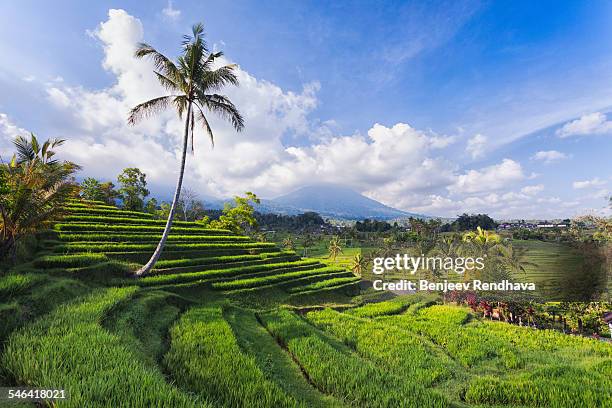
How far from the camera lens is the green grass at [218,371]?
13.9 ft

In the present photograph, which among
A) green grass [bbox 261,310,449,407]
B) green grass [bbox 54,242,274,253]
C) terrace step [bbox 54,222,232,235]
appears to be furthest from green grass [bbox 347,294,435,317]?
terrace step [bbox 54,222,232,235]

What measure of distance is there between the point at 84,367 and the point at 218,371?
206 centimetres

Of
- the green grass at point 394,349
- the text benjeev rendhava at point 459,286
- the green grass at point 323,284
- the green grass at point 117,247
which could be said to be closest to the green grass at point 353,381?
the green grass at point 394,349

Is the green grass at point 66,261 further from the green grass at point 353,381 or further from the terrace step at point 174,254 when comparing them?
the green grass at point 353,381

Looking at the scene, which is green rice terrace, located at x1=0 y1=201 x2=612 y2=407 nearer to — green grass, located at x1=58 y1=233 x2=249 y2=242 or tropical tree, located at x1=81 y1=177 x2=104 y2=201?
green grass, located at x1=58 y1=233 x2=249 y2=242

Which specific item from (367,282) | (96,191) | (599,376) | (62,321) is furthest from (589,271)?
(96,191)

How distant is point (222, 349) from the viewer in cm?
605

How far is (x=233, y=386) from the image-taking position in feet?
14.9

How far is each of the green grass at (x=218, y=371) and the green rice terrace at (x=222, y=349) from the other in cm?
3

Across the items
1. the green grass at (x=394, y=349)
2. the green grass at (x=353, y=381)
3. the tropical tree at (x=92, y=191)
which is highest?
the tropical tree at (x=92, y=191)

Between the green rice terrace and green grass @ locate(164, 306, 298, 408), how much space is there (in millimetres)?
26

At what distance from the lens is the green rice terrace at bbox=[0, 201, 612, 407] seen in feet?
12.7

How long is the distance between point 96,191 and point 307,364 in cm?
3905

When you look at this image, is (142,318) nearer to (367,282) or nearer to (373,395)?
(373,395)
